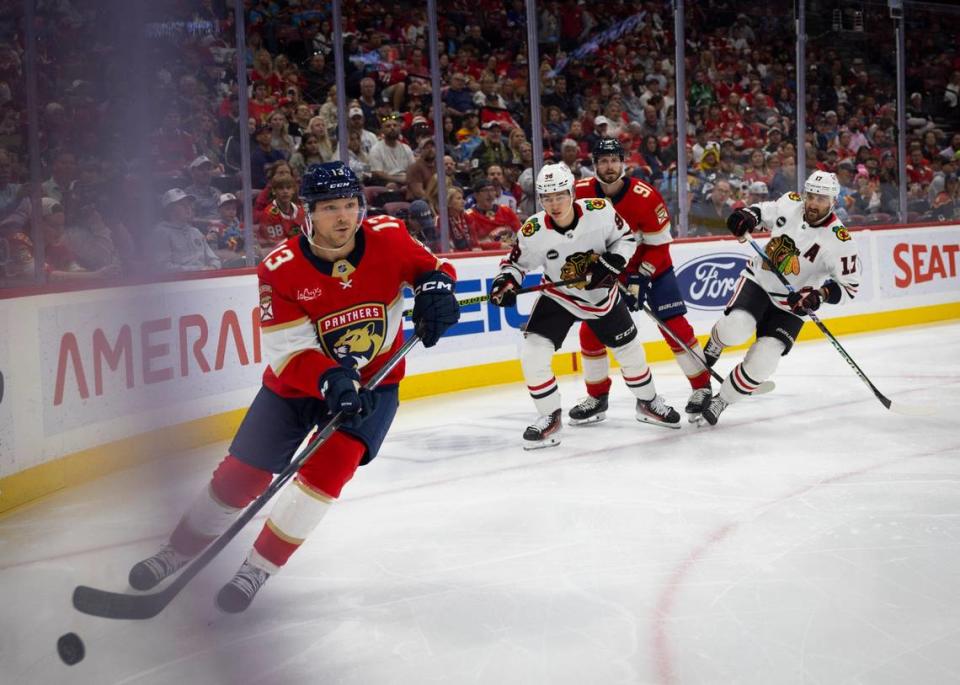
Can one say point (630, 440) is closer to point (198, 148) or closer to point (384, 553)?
point (384, 553)

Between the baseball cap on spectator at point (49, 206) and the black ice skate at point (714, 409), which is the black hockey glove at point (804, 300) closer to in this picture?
the black ice skate at point (714, 409)

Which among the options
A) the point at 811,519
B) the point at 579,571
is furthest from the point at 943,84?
the point at 579,571

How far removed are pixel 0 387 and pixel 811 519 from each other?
257 centimetres

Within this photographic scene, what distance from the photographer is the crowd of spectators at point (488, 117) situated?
3.49m

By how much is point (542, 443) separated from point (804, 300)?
120 cm

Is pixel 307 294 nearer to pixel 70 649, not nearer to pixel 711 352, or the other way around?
pixel 70 649

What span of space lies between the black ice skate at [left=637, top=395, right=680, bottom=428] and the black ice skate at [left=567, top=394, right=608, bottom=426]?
0.58 ft

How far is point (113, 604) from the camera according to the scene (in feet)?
6.88

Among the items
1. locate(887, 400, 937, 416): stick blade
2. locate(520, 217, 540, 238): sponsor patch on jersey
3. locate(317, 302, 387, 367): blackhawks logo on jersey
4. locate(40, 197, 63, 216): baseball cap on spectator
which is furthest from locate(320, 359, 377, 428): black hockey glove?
locate(887, 400, 937, 416): stick blade

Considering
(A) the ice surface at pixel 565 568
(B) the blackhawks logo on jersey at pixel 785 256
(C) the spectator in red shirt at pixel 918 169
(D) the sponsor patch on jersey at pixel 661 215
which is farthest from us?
(C) the spectator in red shirt at pixel 918 169

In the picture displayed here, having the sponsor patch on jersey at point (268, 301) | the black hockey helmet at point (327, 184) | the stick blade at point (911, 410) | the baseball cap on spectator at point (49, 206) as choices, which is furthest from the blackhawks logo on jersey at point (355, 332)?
the stick blade at point (911, 410)

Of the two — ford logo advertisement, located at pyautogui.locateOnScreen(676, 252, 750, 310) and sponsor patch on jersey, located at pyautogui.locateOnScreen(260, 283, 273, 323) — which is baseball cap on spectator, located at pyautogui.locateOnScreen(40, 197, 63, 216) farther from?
ford logo advertisement, located at pyautogui.locateOnScreen(676, 252, 750, 310)

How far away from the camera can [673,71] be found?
21.7 ft

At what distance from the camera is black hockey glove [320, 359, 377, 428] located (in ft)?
7.23
